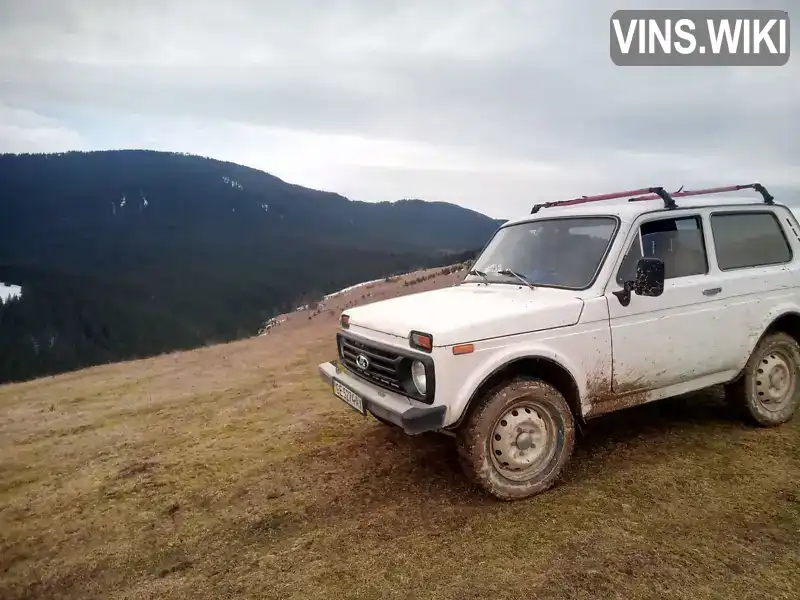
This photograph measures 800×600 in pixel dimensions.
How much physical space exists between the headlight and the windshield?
53.9 inches

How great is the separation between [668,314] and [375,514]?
2.74m

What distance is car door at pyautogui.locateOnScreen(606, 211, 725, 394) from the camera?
13.4 ft

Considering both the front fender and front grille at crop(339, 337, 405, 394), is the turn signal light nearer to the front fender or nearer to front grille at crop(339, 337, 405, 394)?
front grille at crop(339, 337, 405, 394)

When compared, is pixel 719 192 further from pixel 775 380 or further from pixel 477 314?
pixel 477 314

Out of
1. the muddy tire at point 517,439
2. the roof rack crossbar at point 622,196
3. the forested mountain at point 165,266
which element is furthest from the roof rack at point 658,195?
the forested mountain at point 165,266

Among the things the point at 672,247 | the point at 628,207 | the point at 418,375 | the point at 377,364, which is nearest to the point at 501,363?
the point at 418,375

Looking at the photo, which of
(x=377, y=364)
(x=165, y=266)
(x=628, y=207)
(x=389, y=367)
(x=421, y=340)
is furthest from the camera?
(x=165, y=266)

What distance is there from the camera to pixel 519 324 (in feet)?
12.0

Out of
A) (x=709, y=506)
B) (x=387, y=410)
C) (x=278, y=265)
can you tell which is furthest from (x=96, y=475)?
(x=278, y=265)

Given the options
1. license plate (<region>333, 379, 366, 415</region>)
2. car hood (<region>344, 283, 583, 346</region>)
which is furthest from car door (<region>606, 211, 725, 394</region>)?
license plate (<region>333, 379, 366, 415</region>)

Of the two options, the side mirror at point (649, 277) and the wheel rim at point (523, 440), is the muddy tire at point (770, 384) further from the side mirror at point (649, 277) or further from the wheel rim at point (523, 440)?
the wheel rim at point (523, 440)

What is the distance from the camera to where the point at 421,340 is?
11.5 feet

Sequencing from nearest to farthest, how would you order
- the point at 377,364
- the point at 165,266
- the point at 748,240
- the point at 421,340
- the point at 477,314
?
the point at 421,340 → the point at 477,314 → the point at 377,364 → the point at 748,240 → the point at 165,266

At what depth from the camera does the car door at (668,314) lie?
4078 millimetres
